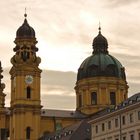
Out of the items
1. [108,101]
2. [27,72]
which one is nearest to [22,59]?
[27,72]

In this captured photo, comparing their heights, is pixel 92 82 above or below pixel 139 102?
above

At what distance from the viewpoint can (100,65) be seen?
156 metres

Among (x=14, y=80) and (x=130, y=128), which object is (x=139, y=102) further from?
(x=14, y=80)

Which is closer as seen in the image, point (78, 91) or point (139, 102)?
point (139, 102)

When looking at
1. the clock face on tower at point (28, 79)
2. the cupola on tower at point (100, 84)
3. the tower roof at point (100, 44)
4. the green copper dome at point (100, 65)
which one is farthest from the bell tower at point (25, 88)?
the tower roof at point (100, 44)

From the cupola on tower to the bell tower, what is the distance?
48.3ft

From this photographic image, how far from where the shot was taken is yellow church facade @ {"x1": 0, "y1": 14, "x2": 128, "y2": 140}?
465ft

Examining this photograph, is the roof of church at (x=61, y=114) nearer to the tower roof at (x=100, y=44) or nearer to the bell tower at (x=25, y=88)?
the bell tower at (x=25, y=88)

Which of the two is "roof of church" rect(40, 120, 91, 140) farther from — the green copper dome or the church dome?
the green copper dome

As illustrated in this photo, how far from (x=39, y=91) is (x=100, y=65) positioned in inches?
775

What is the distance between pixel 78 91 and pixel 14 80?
64.1 ft

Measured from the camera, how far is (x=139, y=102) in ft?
272

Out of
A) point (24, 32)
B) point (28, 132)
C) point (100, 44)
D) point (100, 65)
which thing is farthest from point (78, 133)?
point (100, 44)

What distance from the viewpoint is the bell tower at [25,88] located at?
140750mm
